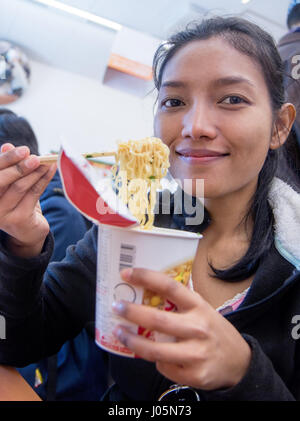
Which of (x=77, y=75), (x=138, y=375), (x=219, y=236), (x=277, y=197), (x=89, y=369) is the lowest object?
(x=89, y=369)

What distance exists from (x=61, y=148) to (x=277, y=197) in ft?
2.22

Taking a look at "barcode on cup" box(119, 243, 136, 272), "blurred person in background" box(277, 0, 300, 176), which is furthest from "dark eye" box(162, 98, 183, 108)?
"barcode on cup" box(119, 243, 136, 272)

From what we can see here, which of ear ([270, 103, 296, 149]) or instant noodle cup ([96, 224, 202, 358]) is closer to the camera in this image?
instant noodle cup ([96, 224, 202, 358])

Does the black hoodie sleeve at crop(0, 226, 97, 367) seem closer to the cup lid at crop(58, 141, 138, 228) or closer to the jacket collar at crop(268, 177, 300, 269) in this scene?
the cup lid at crop(58, 141, 138, 228)

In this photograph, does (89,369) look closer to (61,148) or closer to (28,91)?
(61,148)

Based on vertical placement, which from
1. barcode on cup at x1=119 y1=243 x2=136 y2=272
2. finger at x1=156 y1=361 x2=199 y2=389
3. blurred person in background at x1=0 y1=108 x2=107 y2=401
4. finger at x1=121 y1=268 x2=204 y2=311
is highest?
barcode on cup at x1=119 y1=243 x2=136 y2=272

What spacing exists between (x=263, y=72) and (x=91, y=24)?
3.81 m

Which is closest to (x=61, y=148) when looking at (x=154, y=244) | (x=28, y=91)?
(x=154, y=244)

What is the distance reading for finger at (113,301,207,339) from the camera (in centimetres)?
42

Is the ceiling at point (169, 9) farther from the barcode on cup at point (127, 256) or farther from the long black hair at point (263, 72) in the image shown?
the barcode on cup at point (127, 256)

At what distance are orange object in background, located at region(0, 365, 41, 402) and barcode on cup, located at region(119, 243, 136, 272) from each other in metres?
0.44

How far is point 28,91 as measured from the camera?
4.43 m

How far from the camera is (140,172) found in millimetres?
603

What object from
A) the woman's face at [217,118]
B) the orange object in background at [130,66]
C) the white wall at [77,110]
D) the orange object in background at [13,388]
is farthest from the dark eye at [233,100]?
the orange object in background at [130,66]
